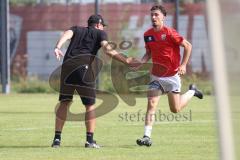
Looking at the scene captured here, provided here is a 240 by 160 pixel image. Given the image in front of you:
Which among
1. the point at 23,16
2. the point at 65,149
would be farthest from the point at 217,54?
the point at 23,16

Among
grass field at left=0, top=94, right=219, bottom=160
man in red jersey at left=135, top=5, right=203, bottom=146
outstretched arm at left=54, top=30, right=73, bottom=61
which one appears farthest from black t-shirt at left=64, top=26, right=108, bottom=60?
grass field at left=0, top=94, right=219, bottom=160

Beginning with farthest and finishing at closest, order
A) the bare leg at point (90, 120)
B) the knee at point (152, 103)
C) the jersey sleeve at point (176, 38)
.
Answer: the jersey sleeve at point (176, 38) < the knee at point (152, 103) < the bare leg at point (90, 120)

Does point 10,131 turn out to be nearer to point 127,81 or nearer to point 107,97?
point 107,97

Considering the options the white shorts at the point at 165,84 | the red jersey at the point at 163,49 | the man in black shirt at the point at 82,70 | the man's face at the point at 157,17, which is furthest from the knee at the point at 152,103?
the man's face at the point at 157,17

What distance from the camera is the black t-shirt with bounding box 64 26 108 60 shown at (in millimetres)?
12141

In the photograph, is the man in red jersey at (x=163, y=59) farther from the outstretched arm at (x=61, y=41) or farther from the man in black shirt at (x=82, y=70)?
the outstretched arm at (x=61, y=41)

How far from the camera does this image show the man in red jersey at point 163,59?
12327mm

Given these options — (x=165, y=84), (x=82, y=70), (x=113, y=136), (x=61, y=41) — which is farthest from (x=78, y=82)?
(x=113, y=136)

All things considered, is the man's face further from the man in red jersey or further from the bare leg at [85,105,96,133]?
the bare leg at [85,105,96,133]

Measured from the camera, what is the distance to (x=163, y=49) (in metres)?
12.7

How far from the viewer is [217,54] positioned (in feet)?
16.4

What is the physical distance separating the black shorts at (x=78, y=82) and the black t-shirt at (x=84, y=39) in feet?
0.71

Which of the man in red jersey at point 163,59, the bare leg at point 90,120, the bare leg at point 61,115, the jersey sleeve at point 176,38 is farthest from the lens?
the jersey sleeve at point 176,38

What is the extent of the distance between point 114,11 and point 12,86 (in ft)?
17.8
